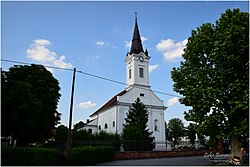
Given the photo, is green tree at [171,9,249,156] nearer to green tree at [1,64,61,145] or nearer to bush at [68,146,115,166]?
bush at [68,146,115,166]

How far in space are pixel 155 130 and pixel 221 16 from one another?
31717 millimetres

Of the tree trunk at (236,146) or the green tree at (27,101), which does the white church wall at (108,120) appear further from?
the tree trunk at (236,146)

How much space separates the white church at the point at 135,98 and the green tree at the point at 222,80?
26.9m

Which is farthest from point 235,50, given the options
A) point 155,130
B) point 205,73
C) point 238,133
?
point 155,130

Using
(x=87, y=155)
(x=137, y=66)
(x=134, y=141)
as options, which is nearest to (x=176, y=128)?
(x=137, y=66)

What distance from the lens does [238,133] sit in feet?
49.7

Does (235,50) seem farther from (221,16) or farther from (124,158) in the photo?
(124,158)

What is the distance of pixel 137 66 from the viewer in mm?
47969

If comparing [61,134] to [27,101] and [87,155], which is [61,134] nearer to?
[87,155]

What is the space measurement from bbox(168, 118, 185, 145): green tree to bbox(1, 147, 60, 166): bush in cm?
5515

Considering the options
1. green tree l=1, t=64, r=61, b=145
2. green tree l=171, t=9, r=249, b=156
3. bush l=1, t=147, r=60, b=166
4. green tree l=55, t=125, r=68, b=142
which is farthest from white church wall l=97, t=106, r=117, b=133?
green tree l=171, t=9, r=249, b=156

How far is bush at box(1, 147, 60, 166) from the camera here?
15.2m

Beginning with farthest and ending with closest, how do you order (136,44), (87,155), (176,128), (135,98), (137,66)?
(176,128)
(136,44)
(137,66)
(135,98)
(87,155)

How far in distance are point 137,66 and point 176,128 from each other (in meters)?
30.1
